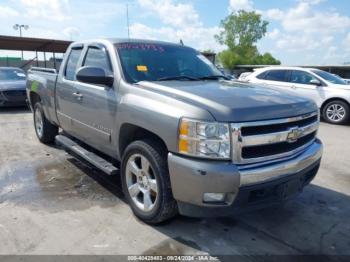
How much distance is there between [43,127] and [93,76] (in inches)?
133

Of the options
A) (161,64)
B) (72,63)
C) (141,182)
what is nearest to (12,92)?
(72,63)

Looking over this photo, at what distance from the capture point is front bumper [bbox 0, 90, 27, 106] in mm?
11081

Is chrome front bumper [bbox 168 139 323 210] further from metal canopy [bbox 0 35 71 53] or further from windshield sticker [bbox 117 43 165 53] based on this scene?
metal canopy [bbox 0 35 71 53]

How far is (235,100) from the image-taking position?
3.11 meters

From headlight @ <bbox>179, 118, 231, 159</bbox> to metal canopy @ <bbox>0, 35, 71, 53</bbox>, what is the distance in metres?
20.3

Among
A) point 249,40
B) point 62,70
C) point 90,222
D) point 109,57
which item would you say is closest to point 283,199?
point 90,222

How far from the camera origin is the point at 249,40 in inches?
3002

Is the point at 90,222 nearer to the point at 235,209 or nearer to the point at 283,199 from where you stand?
the point at 235,209

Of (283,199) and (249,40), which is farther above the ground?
(249,40)

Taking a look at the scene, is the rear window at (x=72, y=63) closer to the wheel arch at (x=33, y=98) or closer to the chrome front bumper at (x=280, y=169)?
the wheel arch at (x=33, y=98)

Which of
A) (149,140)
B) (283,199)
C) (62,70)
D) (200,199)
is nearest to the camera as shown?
(200,199)

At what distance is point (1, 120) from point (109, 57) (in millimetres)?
6807

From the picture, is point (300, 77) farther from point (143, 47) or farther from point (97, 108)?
point (97, 108)

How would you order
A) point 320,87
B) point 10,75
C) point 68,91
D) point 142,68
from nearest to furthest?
1. point 142,68
2. point 68,91
3. point 320,87
4. point 10,75
